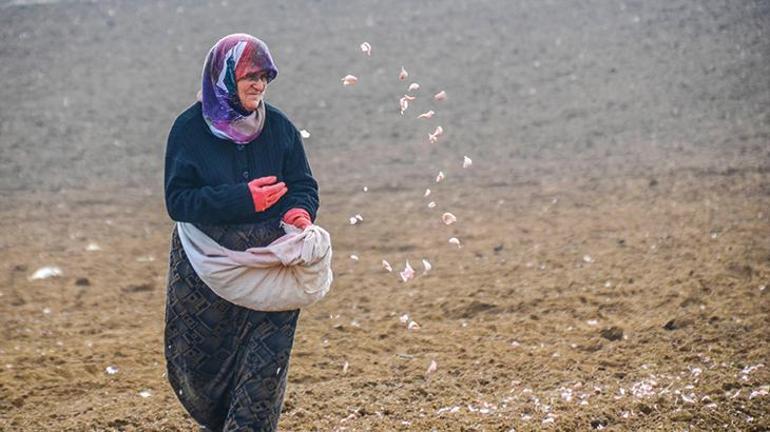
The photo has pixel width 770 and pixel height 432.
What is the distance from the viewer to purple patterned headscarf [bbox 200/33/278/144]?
3879 millimetres

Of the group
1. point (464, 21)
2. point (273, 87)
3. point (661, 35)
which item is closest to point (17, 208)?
point (273, 87)

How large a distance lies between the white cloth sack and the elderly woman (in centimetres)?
7

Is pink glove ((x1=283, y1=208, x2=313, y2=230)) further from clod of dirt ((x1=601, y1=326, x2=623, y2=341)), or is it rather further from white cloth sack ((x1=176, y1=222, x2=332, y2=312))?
clod of dirt ((x1=601, y1=326, x2=623, y2=341))

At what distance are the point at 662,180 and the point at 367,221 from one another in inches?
112

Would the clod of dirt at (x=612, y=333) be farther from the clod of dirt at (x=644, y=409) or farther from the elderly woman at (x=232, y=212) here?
the elderly woman at (x=232, y=212)

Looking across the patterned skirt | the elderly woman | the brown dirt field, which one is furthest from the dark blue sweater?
the brown dirt field

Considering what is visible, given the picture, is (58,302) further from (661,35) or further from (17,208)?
(661,35)

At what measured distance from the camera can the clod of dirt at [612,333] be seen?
6.08m

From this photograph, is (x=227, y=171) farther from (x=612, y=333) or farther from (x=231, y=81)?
(x=612, y=333)

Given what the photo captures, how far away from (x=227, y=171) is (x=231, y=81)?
1.12 feet

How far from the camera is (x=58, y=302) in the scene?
7211 millimetres

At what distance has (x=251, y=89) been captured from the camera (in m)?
3.90

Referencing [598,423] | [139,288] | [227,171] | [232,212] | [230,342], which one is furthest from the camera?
[139,288]

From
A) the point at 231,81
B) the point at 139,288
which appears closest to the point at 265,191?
the point at 231,81
